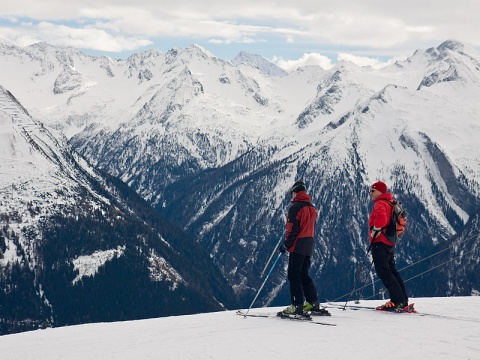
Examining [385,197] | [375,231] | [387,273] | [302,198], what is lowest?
[387,273]

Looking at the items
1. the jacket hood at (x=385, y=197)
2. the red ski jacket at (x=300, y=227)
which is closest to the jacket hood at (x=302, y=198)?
the red ski jacket at (x=300, y=227)

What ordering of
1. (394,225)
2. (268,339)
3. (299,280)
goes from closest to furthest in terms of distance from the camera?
(268,339) → (299,280) → (394,225)

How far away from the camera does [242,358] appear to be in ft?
50.0

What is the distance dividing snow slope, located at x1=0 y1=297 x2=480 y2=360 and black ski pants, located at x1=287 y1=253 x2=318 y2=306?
0.80 meters

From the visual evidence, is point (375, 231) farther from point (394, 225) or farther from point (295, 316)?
point (295, 316)

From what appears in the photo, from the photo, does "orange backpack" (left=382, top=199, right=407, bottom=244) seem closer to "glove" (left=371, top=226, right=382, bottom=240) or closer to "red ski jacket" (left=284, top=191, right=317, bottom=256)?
"glove" (left=371, top=226, right=382, bottom=240)

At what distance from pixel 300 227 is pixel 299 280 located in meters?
1.71

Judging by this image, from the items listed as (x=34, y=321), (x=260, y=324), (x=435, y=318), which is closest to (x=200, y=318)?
(x=260, y=324)

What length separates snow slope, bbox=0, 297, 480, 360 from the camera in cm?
1559

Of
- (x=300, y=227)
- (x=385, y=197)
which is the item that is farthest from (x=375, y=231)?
(x=300, y=227)

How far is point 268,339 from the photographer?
17031mm

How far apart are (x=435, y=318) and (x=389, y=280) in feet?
6.29

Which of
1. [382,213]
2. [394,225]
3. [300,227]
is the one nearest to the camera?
[300,227]

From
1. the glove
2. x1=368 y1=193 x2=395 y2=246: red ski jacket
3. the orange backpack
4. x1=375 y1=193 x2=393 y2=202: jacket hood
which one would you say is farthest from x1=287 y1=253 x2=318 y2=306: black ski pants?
x1=375 y1=193 x2=393 y2=202: jacket hood
